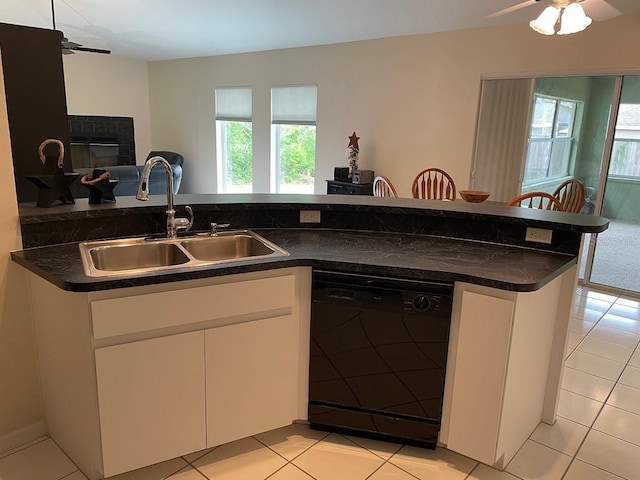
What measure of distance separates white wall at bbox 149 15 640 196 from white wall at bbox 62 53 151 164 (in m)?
1.76

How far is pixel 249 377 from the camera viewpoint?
210cm

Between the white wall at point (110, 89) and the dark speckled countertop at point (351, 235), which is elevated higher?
the white wall at point (110, 89)

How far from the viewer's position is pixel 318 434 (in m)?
2.31

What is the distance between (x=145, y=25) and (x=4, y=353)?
5.37m

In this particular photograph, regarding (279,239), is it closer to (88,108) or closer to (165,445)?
(165,445)

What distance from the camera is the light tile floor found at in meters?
2.04

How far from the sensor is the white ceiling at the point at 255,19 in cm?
443

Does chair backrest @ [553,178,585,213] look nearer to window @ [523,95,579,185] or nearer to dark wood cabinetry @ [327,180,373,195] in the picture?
window @ [523,95,579,185]

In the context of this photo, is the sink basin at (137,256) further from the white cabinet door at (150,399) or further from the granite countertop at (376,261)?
the white cabinet door at (150,399)

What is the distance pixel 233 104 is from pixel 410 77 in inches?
121

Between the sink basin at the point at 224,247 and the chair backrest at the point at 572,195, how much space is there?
3006mm

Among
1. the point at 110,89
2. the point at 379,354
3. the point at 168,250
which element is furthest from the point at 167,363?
the point at 110,89

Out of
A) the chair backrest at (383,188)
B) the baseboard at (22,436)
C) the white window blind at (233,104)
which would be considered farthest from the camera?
the white window blind at (233,104)

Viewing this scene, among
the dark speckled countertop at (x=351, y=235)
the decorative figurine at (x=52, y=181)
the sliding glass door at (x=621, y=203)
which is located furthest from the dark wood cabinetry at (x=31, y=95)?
the sliding glass door at (x=621, y=203)
